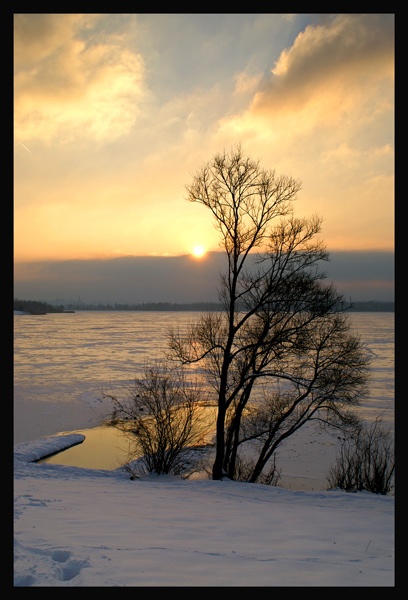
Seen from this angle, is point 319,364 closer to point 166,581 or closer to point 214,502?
point 214,502

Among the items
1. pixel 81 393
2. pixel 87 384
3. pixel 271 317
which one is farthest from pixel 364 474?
pixel 87 384

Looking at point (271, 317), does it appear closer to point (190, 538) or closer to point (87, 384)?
point (190, 538)

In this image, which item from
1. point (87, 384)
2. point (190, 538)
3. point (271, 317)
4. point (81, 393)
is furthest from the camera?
point (87, 384)

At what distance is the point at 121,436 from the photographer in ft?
59.1

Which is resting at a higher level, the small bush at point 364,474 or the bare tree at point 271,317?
the bare tree at point 271,317

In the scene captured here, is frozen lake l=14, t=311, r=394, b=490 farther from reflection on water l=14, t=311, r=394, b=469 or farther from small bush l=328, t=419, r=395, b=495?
small bush l=328, t=419, r=395, b=495

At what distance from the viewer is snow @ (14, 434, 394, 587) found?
143 inches

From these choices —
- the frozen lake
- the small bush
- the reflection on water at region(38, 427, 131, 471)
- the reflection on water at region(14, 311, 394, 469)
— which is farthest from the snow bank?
the small bush

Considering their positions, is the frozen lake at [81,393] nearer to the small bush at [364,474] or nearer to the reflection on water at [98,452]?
the reflection on water at [98,452]

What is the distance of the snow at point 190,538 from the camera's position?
364 centimetres

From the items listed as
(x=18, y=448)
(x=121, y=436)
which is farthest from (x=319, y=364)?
(x=18, y=448)

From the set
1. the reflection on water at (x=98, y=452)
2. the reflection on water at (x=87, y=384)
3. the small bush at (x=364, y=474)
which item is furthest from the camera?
the reflection on water at (x=87, y=384)

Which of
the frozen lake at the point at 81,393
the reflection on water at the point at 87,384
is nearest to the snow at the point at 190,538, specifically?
the reflection on water at the point at 87,384

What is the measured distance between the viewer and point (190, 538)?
502 centimetres
